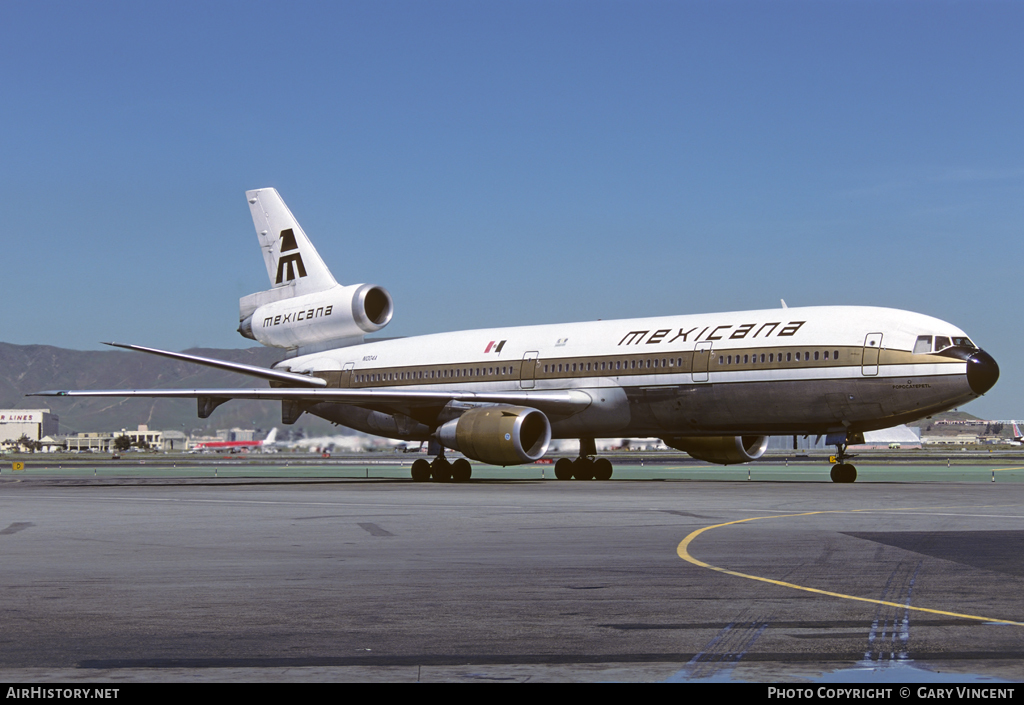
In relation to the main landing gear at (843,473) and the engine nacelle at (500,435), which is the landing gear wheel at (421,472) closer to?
the engine nacelle at (500,435)

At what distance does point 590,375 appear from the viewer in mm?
37219

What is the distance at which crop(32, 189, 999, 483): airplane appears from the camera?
31.5 metres

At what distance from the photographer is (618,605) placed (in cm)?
964

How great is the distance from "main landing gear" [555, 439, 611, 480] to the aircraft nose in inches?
553

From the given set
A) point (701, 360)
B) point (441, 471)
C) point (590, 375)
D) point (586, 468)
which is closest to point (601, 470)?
point (586, 468)

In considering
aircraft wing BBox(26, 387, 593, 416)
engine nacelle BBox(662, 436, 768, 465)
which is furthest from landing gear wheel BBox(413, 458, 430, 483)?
engine nacelle BBox(662, 436, 768, 465)

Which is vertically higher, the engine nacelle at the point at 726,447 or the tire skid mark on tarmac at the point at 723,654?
the engine nacelle at the point at 726,447

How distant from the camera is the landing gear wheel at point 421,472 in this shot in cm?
3934

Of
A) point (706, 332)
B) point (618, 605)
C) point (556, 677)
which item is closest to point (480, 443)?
point (706, 332)

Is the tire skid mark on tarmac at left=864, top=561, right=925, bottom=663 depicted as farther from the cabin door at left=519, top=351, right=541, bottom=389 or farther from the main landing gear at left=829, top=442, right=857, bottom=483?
the cabin door at left=519, top=351, right=541, bottom=389

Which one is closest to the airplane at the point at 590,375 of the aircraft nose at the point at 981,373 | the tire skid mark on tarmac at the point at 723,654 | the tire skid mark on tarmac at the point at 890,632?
the aircraft nose at the point at 981,373

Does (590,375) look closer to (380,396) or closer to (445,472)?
(445,472)

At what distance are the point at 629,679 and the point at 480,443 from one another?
2776 cm

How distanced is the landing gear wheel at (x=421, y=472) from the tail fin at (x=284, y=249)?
1030cm
